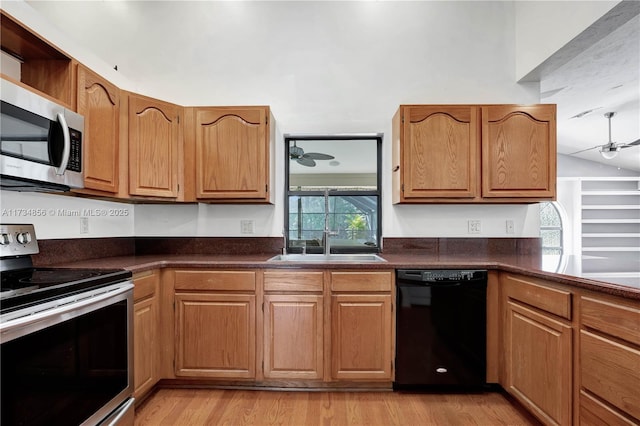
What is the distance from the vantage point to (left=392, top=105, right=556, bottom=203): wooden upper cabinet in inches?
96.7

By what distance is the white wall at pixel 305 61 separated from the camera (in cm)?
284

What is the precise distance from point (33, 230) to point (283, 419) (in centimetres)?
172

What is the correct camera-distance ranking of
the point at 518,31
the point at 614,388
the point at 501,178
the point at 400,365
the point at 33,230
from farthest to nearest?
the point at 518,31, the point at 501,178, the point at 400,365, the point at 33,230, the point at 614,388

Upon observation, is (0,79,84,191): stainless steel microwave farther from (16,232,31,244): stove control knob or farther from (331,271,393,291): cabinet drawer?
(331,271,393,291): cabinet drawer

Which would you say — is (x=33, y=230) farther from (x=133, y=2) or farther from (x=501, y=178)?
(x=501, y=178)

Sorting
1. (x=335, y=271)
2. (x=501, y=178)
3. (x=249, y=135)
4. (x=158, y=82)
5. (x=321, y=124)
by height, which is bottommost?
(x=335, y=271)

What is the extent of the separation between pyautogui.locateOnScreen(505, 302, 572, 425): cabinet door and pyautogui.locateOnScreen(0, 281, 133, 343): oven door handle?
213 cm

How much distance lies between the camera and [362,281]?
2.17 meters

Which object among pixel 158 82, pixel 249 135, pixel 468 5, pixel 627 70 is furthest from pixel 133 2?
pixel 627 70

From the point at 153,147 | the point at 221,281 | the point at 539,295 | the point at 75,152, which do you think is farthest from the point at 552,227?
the point at 75,152

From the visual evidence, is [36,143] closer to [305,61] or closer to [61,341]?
[61,341]

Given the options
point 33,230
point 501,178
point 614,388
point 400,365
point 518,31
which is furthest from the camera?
point 518,31

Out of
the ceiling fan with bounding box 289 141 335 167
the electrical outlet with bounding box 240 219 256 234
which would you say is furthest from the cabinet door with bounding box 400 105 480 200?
the electrical outlet with bounding box 240 219 256 234

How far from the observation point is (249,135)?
2500mm
